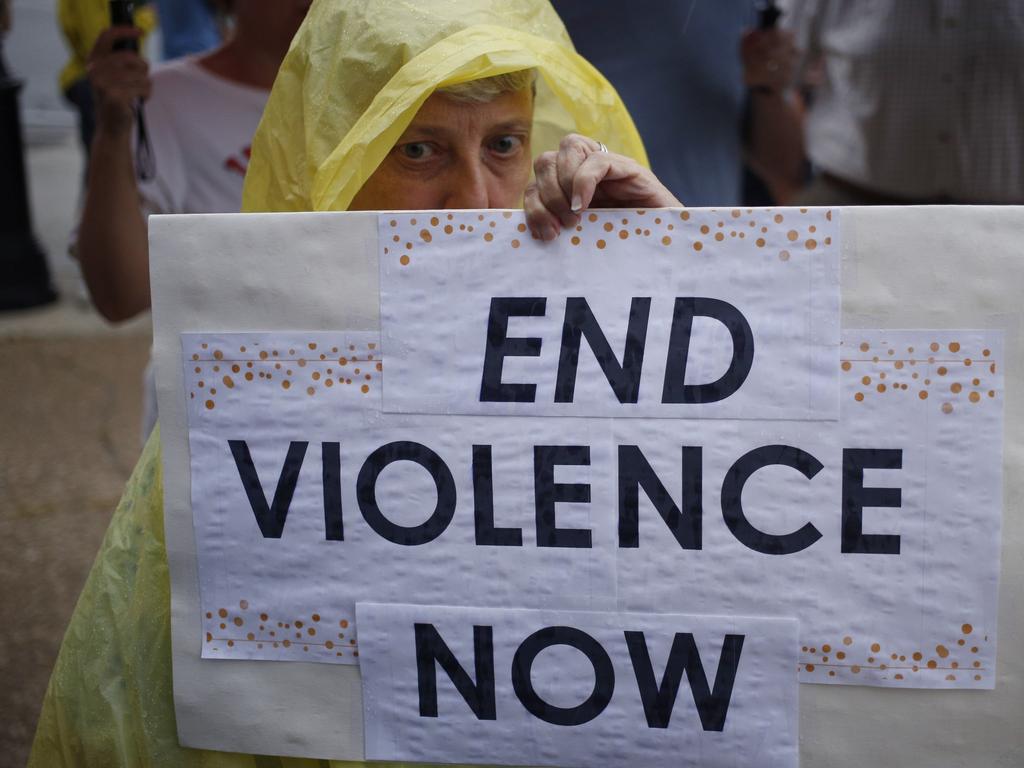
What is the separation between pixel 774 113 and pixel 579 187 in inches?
88.6

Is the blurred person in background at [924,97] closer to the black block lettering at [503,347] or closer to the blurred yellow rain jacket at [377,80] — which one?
the blurred yellow rain jacket at [377,80]

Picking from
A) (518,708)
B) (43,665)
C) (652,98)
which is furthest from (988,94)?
(43,665)

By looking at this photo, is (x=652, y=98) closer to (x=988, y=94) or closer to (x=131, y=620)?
(x=988, y=94)

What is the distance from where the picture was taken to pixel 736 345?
1269 mm

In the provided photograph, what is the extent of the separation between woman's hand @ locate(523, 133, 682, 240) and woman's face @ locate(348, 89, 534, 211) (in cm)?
38

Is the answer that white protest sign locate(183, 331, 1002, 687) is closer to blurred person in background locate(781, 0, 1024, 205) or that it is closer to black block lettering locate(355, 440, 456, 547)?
black block lettering locate(355, 440, 456, 547)

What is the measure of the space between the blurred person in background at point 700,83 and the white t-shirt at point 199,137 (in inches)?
37.8

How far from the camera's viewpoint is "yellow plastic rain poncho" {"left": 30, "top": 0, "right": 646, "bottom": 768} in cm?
151

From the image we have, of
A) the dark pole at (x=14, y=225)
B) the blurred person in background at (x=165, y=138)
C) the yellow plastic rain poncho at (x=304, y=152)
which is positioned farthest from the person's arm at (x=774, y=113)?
the dark pole at (x=14, y=225)

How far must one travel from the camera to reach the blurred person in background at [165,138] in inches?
98.7

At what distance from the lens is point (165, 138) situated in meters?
2.67

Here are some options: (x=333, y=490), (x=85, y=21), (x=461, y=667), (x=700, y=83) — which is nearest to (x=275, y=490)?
(x=333, y=490)

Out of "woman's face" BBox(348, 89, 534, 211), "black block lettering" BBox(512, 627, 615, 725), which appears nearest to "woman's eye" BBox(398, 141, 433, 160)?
"woman's face" BBox(348, 89, 534, 211)

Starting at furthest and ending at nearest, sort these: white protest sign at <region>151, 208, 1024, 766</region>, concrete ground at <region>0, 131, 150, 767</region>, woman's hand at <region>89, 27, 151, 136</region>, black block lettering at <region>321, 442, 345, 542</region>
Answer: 1. concrete ground at <region>0, 131, 150, 767</region>
2. woman's hand at <region>89, 27, 151, 136</region>
3. black block lettering at <region>321, 442, 345, 542</region>
4. white protest sign at <region>151, 208, 1024, 766</region>
